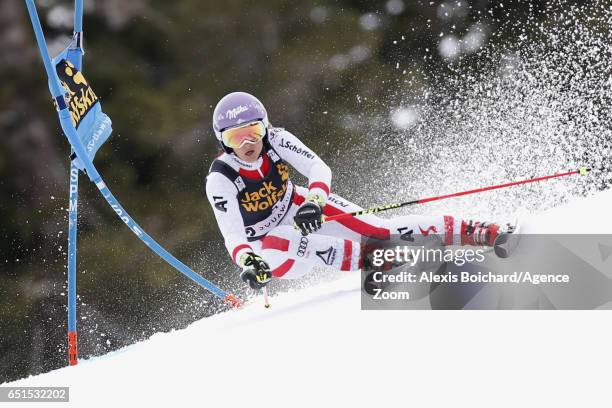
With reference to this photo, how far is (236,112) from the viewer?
3.78 m

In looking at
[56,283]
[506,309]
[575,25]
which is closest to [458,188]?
[506,309]

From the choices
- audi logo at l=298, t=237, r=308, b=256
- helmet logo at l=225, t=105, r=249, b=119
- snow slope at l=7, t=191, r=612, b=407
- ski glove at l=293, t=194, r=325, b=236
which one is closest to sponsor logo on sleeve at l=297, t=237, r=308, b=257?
audi logo at l=298, t=237, r=308, b=256

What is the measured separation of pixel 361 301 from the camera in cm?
344

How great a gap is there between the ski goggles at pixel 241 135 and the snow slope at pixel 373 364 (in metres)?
0.88

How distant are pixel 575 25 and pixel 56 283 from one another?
9.05 m

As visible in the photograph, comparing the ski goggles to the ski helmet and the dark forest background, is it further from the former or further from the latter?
the dark forest background

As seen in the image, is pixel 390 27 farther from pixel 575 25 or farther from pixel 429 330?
pixel 429 330

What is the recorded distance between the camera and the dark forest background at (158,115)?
1170cm

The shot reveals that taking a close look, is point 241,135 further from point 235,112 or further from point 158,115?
point 158,115

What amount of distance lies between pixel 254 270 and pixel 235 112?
2.53 feet

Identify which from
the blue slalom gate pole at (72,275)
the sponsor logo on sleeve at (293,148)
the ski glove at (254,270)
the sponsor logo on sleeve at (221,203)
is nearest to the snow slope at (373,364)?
the ski glove at (254,270)

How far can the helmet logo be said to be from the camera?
12.4ft

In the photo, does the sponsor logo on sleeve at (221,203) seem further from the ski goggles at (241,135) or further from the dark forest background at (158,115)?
the dark forest background at (158,115)

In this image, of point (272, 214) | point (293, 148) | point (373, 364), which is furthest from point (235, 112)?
point (373, 364)
